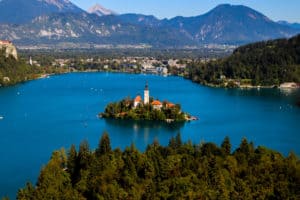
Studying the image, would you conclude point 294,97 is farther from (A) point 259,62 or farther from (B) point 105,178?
(B) point 105,178

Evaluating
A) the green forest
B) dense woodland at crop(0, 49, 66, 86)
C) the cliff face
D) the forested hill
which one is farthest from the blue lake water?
the cliff face

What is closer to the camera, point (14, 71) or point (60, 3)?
point (14, 71)

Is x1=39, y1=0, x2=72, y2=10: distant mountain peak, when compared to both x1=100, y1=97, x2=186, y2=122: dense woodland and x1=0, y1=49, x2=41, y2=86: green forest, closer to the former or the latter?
x1=0, y1=49, x2=41, y2=86: green forest

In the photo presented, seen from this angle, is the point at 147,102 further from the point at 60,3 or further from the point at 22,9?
the point at 60,3

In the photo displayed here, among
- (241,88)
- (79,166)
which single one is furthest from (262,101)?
(79,166)

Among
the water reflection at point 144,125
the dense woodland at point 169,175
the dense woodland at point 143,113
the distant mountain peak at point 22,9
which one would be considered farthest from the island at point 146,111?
the distant mountain peak at point 22,9

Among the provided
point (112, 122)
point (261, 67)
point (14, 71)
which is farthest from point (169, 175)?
point (14, 71)

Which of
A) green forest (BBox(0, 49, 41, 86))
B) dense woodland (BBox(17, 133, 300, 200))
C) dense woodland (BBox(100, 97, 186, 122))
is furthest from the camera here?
green forest (BBox(0, 49, 41, 86))
